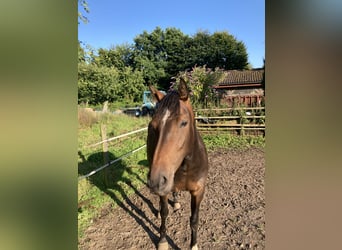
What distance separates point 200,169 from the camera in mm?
2730

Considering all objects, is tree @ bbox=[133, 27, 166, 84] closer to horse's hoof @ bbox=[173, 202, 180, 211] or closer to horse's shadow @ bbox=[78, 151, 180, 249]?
horse's shadow @ bbox=[78, 151, 180, 249]

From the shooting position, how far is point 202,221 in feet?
11.7

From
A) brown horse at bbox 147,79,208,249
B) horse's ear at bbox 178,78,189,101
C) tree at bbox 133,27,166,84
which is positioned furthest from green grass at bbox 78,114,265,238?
tree at bbox 133,27,166,84

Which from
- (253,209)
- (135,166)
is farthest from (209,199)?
(135,166)

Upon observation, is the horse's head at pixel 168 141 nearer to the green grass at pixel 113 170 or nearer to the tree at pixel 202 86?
the green grass at pixel 113 170

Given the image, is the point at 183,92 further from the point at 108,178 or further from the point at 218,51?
the point at 218,51

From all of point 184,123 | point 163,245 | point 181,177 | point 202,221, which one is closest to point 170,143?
point 184,123

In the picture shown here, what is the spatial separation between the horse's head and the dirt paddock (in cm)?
177

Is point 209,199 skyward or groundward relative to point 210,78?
groundward

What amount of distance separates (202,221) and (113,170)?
9.31 ft
